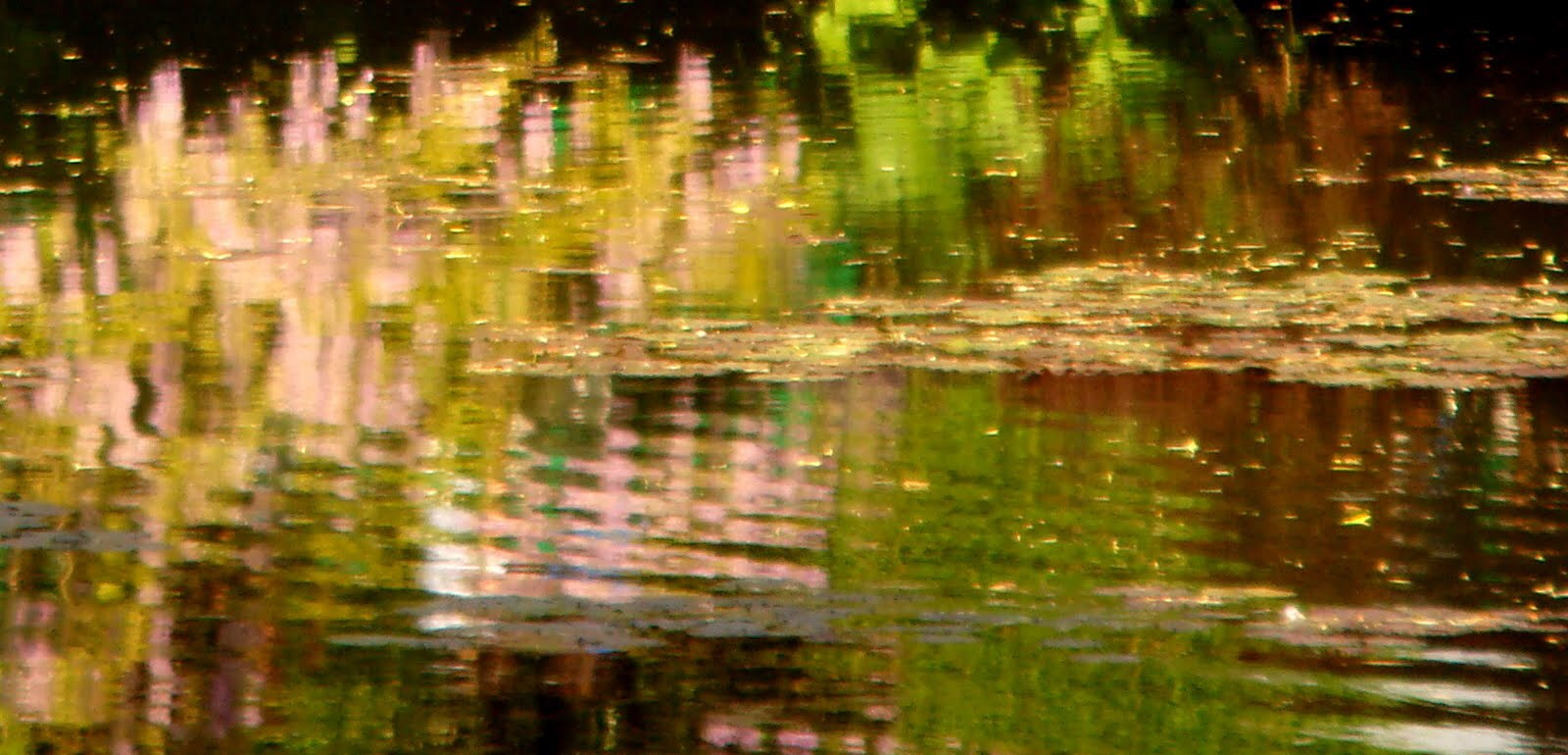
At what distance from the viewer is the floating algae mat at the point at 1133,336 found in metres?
7.47

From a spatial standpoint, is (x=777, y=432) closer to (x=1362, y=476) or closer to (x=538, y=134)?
(x=1362, y=476)

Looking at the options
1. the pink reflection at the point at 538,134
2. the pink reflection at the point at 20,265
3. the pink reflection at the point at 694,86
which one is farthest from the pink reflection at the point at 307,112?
the pink reflection at the point at 20,265

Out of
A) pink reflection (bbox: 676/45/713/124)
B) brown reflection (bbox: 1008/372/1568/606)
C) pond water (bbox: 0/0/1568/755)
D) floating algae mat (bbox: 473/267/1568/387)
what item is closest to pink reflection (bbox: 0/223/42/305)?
pond water (bbox: 0/0/1568/755)

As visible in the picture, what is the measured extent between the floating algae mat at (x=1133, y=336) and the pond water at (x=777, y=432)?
2 cm

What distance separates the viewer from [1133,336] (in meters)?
7.78

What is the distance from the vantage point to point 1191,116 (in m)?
13.4

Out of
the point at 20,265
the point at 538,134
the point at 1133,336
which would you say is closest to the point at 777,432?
the point at 1133,336

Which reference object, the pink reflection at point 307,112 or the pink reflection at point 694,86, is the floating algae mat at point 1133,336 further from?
the pink reflection at point 694,86

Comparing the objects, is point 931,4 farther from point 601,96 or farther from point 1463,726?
point 1463,726


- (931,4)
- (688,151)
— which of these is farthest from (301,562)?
(931,4)

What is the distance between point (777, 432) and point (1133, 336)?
1.39m

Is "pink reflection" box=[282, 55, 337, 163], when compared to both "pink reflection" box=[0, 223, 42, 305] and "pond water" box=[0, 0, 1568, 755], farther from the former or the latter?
"pink reflection" box=[0, 223, 42, 305]

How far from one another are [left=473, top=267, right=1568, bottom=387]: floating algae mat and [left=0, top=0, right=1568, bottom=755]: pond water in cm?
2

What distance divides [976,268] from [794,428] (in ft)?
7.20
